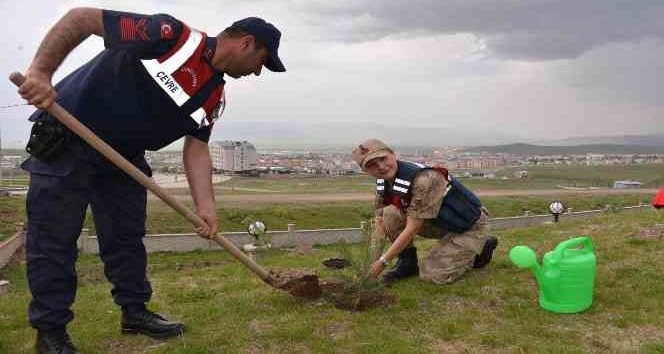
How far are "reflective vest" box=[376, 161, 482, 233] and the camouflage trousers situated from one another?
0.09 m

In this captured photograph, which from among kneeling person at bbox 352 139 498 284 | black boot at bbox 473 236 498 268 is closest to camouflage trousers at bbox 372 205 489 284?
kneeling person at bbox 352 139 498 284

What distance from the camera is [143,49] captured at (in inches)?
118

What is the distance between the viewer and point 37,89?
275 cm

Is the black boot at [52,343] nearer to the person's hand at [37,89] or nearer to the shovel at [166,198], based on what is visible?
the shovel at [166,198]

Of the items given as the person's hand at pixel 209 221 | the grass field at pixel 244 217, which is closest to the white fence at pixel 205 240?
the grass field at pixel 244 217

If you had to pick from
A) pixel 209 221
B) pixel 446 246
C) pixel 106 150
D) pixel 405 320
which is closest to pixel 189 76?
pixel 106 150

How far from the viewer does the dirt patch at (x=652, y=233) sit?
7000 millimetres

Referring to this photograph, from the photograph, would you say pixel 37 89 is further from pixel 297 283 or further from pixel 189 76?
pixel 297 283

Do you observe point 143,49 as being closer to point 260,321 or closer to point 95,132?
point 95,132

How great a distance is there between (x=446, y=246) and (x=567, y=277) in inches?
51.0

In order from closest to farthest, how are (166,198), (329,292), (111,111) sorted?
(111,111) → (166,198) → (329,292)

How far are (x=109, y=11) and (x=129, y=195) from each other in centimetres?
134

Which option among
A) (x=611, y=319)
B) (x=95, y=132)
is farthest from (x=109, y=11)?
(x=611, y=319)

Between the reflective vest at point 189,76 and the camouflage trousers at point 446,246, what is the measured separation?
2.46 metres
